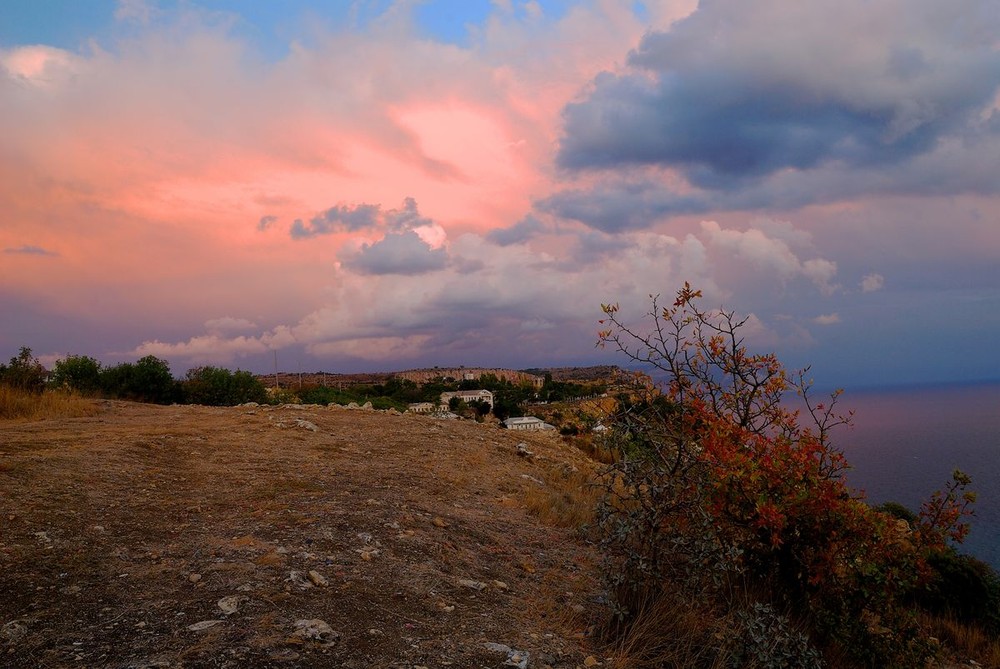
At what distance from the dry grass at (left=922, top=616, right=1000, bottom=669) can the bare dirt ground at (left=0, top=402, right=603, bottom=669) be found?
4.87 metres

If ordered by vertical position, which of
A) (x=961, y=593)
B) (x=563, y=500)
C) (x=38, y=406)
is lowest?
(x=961, y=593)

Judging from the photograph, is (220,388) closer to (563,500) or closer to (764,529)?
(563,500)

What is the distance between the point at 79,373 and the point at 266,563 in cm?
1931

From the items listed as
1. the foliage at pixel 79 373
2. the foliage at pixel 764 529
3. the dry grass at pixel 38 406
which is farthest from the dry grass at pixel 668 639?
the foliage at pixel 79 373

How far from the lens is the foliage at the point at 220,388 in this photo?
21.7 meters

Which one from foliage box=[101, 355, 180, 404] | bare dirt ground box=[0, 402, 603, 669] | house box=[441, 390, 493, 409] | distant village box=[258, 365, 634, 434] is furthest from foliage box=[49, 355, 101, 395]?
house box=[441, 390, 493, 409]

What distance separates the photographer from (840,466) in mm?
5395

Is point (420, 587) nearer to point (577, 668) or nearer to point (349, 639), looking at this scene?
point (349, 639)

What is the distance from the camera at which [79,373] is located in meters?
20.0

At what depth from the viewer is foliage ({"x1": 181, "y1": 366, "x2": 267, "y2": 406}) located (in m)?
21.7

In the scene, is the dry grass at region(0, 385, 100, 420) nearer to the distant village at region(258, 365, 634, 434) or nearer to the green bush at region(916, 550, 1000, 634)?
the distant village at region(258, 365, 634, 434)

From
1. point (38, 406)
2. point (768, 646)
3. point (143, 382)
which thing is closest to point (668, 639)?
point (768, 646)

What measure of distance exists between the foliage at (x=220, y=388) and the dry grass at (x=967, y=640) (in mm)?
20031

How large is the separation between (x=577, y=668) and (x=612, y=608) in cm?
58
